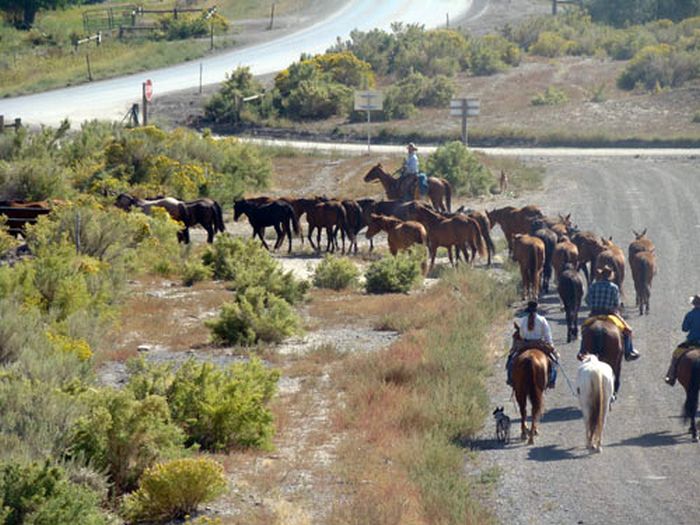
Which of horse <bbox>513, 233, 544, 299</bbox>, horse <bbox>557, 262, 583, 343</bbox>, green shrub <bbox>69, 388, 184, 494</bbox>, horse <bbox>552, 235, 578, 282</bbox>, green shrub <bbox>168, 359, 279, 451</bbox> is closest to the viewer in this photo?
green shrub <bbox>69, 388, 184, 494</bbox>

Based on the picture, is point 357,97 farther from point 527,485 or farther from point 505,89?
point 527,485

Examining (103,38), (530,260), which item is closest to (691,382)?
(530,260)

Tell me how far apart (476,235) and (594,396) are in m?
14.7

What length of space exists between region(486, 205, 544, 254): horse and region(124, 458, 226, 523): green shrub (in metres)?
19.2

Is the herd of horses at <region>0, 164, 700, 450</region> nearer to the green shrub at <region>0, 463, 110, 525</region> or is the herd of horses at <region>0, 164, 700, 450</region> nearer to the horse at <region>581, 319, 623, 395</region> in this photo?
the horse at <region>581, 319, 623, 395</region>

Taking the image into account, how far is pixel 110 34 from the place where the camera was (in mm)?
81562

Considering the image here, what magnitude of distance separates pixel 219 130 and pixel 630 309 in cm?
3507

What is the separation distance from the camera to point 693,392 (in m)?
17.3

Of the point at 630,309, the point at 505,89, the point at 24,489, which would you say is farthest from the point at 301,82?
the point at 24,489

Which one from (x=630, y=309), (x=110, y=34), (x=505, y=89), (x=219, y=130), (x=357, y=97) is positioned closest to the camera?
(x=630, y=309)

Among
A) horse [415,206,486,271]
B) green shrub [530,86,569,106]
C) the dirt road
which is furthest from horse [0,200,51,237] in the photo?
green shrub [530,86,569,106]

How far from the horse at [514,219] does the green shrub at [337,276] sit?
4.62 meters

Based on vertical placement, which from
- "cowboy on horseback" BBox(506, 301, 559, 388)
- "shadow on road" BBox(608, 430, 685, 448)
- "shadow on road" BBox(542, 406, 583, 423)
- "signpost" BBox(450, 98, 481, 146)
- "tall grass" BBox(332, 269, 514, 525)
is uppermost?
"signpost" BBox(450, 98, 481, 146)

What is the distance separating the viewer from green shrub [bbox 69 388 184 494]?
1416 cm
